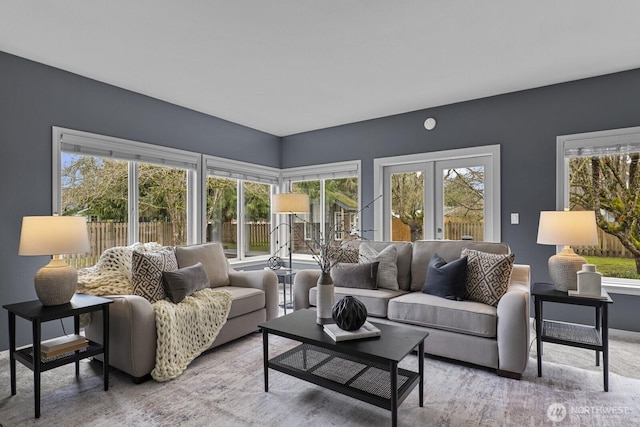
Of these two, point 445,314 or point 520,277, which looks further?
point 520,277

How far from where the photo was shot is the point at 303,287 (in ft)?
11.5

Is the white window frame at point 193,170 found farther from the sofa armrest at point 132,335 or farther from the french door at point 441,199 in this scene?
the sofa armrest at point 132,335

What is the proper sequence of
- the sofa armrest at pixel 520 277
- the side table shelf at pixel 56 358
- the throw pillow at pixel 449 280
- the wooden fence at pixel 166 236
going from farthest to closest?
the wooden fence at pixel 166 236
the sofa armrest at pixel 520 277
the throw pillow at pixel 449 280
the side table shelf at pixel 56 358

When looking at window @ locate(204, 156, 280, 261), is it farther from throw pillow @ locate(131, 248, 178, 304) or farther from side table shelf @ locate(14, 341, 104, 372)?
side table shelf @ locate(14, 341, 104, 372)

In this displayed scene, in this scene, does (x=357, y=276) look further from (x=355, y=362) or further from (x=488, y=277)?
(x=488, y=277)

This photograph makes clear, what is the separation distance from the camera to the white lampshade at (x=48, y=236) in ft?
7.48

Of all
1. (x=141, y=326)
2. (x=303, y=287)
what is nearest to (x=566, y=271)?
(x=303, y=287)

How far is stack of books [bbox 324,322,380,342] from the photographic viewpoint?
6.69 feet

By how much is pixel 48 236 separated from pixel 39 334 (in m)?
0.62

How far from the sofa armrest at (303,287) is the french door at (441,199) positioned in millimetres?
1747

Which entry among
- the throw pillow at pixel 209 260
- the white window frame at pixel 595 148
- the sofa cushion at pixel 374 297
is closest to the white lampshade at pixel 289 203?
the throw pillow at pixel 209 260

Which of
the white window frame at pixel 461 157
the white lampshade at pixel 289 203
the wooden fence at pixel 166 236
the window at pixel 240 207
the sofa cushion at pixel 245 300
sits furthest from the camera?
the window at pixel 240 207

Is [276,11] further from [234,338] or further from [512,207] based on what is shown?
[512,207]

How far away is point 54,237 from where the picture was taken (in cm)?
232
